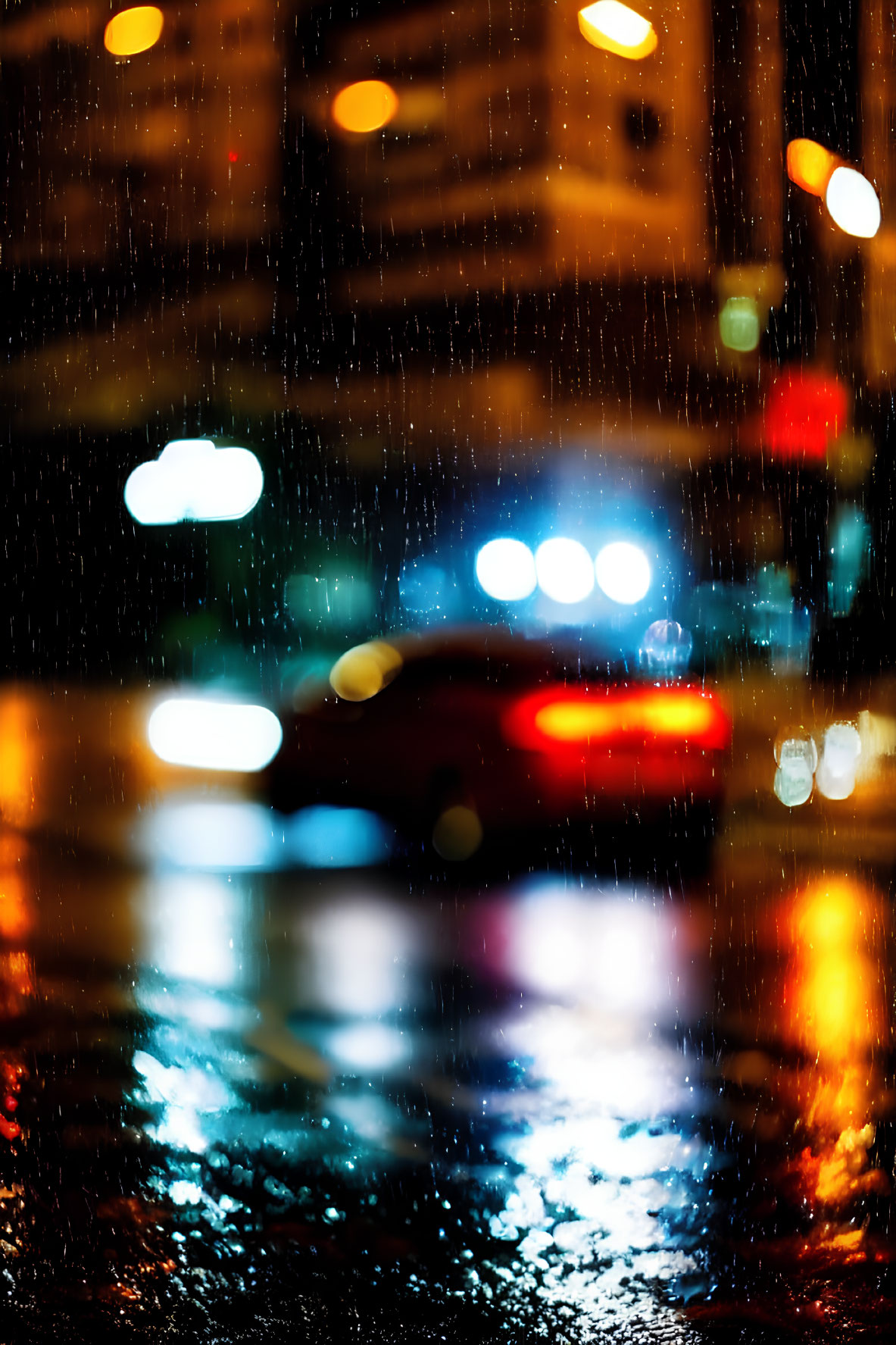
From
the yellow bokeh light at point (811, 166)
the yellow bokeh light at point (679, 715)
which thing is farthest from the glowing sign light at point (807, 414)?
the yellow bokeh light at point (679, 715)

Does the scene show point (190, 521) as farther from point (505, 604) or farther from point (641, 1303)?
point (641, 1303)

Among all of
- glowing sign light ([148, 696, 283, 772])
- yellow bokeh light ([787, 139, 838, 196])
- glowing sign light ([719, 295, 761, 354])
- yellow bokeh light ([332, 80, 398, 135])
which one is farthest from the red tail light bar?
yellow bokeh light ([332, 80, 398, 135])

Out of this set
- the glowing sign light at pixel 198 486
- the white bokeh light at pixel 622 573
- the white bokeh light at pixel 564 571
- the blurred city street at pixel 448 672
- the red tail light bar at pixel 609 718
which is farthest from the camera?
the white bokeh light at pixel 622 573

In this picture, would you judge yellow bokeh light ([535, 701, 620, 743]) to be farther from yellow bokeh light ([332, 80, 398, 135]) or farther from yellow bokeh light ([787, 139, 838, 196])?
yellow bokeh light ([332, 80, 398, 135])

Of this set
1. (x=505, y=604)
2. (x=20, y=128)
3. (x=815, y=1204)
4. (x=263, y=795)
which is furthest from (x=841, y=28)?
(x=815, y=1204)

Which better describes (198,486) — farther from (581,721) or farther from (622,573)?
(581,721)

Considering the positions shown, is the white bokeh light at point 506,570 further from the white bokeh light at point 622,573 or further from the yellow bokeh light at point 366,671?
the yellow bokeh light at point 366,671
